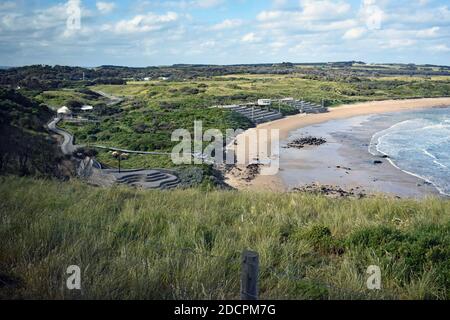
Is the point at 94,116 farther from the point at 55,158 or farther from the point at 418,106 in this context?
the point at 418,106

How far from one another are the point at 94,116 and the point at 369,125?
31346mm

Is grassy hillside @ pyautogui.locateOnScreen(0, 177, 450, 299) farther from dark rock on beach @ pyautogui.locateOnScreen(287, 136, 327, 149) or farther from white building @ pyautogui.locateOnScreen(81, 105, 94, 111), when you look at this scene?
white building @ pyautogui.locateOnScreen(81, 105, 94, 111)

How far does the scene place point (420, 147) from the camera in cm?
3472

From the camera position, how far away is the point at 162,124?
47.6 metres

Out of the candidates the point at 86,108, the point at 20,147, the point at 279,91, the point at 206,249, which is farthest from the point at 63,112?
the point at 206,249

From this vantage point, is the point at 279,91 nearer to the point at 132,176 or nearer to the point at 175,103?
the point at 175,103

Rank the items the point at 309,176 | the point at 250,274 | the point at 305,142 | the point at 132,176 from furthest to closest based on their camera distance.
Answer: the point at 305,142 < the point at 309,176 < the point at 132,176 < the point at 250,274

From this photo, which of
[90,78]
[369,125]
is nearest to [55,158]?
[369,125]

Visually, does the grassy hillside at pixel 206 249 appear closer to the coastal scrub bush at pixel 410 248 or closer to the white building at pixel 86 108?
the coastal scrub bush at pixel 410 248

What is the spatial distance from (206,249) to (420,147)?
3387 cm

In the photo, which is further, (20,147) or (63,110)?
(63,110)

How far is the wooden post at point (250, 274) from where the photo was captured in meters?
2.87

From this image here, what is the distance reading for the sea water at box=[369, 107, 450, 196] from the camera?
83.9ft

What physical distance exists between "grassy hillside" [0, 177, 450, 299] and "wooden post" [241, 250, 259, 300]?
445 millimetres
